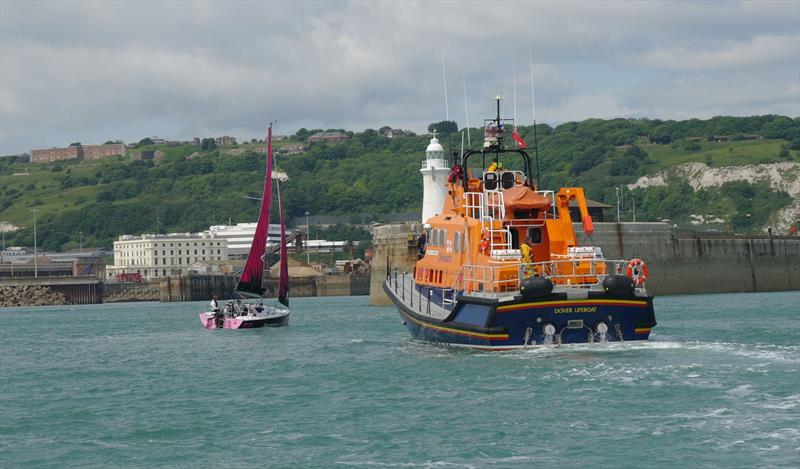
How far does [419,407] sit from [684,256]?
192 feet

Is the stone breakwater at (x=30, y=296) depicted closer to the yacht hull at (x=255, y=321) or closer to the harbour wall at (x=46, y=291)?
the harbour wall at (x=46, y=291)

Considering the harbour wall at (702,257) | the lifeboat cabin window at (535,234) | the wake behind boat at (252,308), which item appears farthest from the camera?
the harbour wall at (702,257)

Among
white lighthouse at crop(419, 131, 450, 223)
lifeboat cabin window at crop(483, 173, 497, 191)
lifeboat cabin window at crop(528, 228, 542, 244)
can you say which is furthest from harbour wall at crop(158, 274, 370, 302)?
lifeboat cabin window at crop(528, 228, 542, 244)

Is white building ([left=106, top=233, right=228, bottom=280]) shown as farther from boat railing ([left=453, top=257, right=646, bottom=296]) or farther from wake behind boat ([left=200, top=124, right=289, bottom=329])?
boat railing ([left=453, top=257, right=646, bottom=296])

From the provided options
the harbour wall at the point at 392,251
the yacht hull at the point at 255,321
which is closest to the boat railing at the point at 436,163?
the harbour wall at the point at 392,251

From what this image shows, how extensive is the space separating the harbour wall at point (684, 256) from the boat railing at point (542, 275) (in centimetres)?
3899

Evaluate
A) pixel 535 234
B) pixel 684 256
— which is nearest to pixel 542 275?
pixel 535 234

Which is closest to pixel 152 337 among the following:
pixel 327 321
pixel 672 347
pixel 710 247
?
pixel 327 321

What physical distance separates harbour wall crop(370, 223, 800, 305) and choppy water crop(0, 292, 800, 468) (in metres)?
35.9

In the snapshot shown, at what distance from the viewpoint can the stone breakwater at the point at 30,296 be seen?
13312 cm

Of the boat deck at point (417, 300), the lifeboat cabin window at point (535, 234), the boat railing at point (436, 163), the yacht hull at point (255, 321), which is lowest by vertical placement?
the yacht hull at point (255, 321)

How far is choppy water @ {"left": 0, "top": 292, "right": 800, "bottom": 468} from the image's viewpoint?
21531 mm

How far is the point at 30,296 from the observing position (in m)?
134

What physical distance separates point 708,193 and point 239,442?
16966 cm
